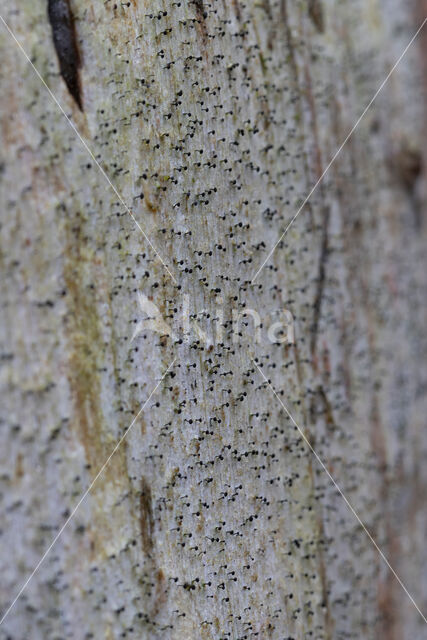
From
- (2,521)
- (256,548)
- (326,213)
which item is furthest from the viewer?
(326,213)

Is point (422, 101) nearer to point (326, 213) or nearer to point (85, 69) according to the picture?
point (326, 213)

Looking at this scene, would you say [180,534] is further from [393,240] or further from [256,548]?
[393,240]

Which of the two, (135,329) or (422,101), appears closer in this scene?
(135,329)

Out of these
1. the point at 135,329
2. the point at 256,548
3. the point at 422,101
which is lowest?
the point at 256,548

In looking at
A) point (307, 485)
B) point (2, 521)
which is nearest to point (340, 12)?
point (307, 485)

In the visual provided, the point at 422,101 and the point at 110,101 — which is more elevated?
the point at 422,101

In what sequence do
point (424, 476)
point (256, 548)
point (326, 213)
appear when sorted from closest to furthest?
point (256, 548), point (326, 213), point (424, 476)

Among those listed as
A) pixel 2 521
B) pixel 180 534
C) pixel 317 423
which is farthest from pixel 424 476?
pixel 2 521
